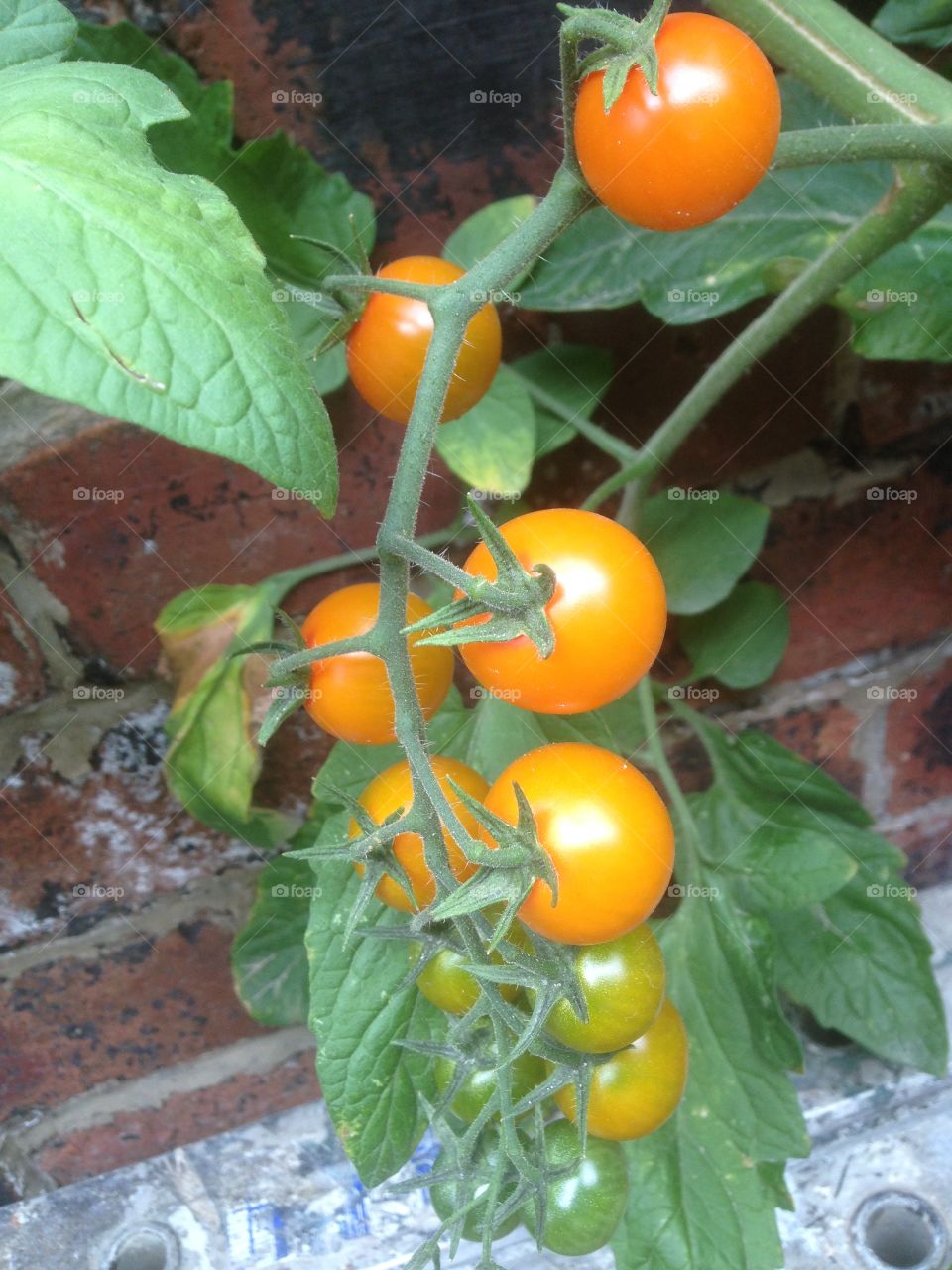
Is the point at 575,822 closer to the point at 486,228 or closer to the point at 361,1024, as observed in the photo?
the point at 361,1024

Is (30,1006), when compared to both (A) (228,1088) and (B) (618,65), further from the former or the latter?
(B) (618,65)

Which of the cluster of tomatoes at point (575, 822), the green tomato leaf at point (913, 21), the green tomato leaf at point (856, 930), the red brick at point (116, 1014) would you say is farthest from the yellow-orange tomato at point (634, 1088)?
the green tomato leaf at point (913, 21)

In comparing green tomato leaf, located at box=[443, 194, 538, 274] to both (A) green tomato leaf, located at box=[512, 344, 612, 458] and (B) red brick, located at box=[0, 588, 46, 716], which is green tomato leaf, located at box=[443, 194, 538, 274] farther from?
A: (B) red brick, located at box=[0, 588, 46, 716]

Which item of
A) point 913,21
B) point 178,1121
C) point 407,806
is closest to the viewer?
point 407,806

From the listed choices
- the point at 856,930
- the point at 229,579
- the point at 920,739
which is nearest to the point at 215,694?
the point at 229,579

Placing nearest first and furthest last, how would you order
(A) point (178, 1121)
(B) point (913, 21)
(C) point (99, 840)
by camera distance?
(B) point (913, 21), (C) point (99, 840), (A) point (178, 1121)

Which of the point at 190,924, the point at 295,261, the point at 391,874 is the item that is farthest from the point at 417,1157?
the point at 295,261

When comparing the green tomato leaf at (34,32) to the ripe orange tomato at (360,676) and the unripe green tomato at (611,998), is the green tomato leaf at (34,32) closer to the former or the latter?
the ripe orange tomato at (360,676)
